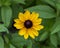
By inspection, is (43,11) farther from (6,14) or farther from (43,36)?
(6,14)

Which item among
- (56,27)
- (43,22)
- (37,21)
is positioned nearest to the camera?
(56,27)

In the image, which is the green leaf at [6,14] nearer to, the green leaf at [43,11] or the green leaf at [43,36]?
the green leaf at [43,11]

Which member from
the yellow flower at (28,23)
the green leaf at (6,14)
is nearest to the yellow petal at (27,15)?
the yellow flower at (28,23)

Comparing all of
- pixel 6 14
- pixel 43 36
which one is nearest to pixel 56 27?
pixel 43 36

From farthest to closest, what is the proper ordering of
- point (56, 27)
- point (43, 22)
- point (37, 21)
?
point (43, 22) < point (37, 21) < point (56, 27)

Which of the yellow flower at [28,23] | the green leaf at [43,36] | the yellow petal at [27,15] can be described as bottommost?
the green leaf at [43,36]

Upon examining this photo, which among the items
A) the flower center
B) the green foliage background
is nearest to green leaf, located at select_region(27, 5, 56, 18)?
the green foliage background

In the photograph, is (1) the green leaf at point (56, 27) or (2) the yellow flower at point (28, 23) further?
(2) the yellow flower at point (28, 23)

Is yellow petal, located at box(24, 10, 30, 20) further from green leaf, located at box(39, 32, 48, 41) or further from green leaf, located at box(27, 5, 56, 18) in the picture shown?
green leaf, located at box(39, 32, 48, 41)

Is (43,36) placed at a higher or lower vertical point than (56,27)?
lower
